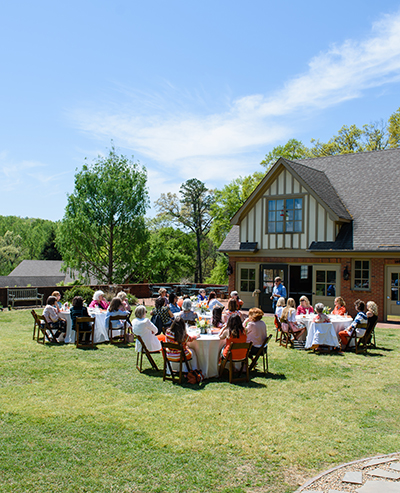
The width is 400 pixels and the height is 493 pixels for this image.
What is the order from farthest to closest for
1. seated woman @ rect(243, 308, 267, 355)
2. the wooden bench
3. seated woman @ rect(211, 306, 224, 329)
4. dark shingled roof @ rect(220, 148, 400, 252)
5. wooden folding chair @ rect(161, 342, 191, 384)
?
the wooden bench
dark shingled roof @ rect(220, 148, 400, 252)
seated woman @ rect(211, 306, 224, 329)
seated woman @ rect(243, 308, 267, 355)
wooden folding chair @ rect(161, 342, 191, 384)

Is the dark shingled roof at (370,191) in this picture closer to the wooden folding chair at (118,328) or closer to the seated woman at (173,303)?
the seated woman at (173,303)

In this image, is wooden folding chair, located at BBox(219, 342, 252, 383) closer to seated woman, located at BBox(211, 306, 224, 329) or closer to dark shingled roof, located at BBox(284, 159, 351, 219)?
seated woman, located at BBox(211, 306, 224, 329)

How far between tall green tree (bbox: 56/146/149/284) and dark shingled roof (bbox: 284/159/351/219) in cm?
1493

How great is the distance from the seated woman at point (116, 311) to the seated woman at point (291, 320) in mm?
4430

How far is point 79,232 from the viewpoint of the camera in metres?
30.6

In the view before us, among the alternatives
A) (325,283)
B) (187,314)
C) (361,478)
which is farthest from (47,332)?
(325,283)

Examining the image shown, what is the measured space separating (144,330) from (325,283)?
37.6 feet

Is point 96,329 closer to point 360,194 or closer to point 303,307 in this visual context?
point 303,307

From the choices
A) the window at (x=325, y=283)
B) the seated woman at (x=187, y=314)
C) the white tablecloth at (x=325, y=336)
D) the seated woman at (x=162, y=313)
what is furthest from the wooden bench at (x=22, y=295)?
the white tablecloth at (x=325, y=336)

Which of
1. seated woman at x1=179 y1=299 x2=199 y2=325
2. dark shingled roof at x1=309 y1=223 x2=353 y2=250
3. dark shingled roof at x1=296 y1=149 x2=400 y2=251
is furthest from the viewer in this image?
dark shingled roof at x1=309 y1=223 x2=353 y2=250

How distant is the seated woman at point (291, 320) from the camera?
11656mm

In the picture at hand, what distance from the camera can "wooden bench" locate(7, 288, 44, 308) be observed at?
21.7 m

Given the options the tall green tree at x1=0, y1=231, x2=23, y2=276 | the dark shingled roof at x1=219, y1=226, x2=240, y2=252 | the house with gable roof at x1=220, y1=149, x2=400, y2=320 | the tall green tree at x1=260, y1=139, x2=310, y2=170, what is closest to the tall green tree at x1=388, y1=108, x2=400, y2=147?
the tall green tree at x1=260, y1=139, x2=310, y2=170

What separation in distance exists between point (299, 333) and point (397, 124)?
29.4m
